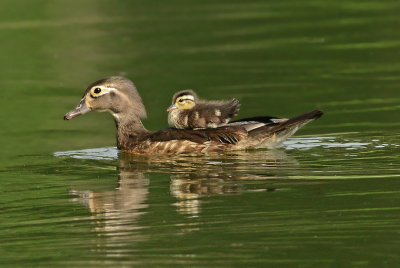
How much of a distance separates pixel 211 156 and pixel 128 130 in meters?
1.65

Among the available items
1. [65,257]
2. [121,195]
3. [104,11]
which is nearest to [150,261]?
[65,257]

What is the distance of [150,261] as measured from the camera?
731 centimetres

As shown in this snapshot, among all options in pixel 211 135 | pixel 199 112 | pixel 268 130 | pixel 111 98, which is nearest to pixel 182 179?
pixel 211 135

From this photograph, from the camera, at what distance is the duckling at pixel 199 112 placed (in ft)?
40.1

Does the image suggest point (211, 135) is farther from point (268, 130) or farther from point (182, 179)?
point (182, 179)

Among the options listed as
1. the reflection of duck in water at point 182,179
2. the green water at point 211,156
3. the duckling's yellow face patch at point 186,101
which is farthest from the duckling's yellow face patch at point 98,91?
the duckling's yellow face patch at point 186,101

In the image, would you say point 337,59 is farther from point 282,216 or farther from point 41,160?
point 282,216

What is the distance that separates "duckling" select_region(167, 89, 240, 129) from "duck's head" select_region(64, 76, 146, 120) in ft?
2.87

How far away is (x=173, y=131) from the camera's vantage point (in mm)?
12375


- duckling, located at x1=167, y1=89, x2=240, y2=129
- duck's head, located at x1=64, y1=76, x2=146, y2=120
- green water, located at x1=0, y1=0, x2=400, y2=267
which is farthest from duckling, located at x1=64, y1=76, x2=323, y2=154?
green water, located at x1=0, y1=0, x2=400, y2=267

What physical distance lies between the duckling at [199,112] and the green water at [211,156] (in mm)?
629

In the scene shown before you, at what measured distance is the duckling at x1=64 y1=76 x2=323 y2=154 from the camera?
1197cm

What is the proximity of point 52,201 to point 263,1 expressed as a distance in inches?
678

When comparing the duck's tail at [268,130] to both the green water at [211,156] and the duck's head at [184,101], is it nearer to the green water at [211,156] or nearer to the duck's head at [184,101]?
the green water at [211,156]
